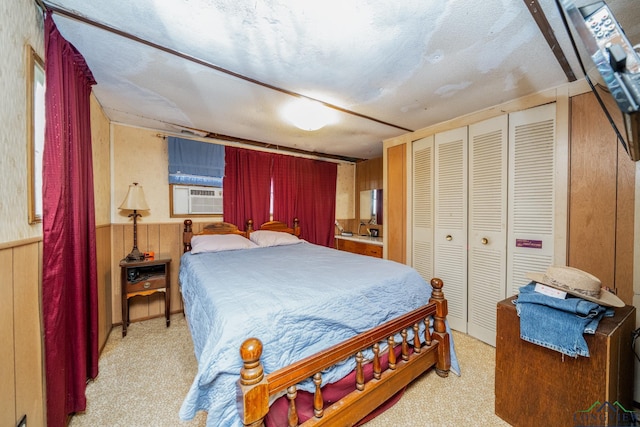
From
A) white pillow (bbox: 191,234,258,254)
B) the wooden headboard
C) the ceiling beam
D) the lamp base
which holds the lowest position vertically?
the lamp base

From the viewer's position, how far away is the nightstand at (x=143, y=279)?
252 cm

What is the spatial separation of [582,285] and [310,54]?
6.56ft

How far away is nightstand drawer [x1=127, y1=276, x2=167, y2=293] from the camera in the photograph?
256 centimetres

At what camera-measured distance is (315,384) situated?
4.08 feet

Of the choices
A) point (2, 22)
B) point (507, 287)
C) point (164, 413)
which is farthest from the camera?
point (507, 287)

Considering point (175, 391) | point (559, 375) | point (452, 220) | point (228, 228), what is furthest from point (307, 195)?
point (559, 375)

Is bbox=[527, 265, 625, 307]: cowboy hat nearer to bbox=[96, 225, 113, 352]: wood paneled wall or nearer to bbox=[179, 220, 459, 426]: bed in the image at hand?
bbox=[179, 220, 459, 426]: bed

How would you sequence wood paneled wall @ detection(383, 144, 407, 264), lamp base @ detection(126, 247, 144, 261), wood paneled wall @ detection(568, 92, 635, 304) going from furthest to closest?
wood paneled wall @ detection(383, 144, 407, 264) → lamp base @ detection(126, 247, 144, 261) → wood paneled wall @ detection(568, 92, 635, 304)

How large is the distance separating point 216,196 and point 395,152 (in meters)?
2.60

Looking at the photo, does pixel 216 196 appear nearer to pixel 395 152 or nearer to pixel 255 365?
pixel 395 152

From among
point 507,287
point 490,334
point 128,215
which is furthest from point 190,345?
point 507,287

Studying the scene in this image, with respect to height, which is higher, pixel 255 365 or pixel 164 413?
pixel 255 365

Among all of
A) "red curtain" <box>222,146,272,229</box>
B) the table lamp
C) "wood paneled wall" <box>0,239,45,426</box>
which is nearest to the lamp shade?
the table lamp

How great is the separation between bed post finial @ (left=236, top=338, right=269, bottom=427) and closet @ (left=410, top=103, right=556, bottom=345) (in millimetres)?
2342
